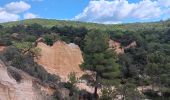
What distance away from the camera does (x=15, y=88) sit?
28500 mm

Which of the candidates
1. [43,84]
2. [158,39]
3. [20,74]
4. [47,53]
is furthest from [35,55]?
[158,39]

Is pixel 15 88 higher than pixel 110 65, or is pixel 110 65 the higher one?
pixel 15 88

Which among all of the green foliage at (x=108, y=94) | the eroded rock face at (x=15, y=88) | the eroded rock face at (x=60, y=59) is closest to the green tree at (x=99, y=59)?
the green foliage at (x=108, y=94)

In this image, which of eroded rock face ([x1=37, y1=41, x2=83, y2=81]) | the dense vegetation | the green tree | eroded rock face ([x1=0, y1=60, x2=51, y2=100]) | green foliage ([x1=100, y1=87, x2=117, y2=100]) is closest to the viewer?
eroded rock face ([x1=0, y1=60, x2=51, y2=100])

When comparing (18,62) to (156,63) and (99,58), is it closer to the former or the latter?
(99,58)

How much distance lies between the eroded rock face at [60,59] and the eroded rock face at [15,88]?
3657 cm

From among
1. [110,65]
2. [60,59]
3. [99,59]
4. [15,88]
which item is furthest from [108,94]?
[60,59]

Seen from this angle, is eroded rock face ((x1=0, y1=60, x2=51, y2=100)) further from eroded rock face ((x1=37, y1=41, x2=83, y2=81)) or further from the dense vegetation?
eroded rock face ((x1=37, y1=41, x2=83, y2=81))

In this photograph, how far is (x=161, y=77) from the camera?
64062 mm

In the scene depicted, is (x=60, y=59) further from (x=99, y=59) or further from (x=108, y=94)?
(x=108, y=94)

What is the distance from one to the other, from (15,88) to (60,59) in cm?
4370

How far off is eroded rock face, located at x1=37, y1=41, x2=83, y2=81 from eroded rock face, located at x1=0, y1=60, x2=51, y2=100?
120 ft

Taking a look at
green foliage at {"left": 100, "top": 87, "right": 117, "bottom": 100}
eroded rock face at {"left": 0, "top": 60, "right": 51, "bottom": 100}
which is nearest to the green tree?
green foliage at {"left": 100, "top": 87, "right": 117, "bottom": 100}

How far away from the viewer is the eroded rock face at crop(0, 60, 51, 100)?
2797 centimetres
